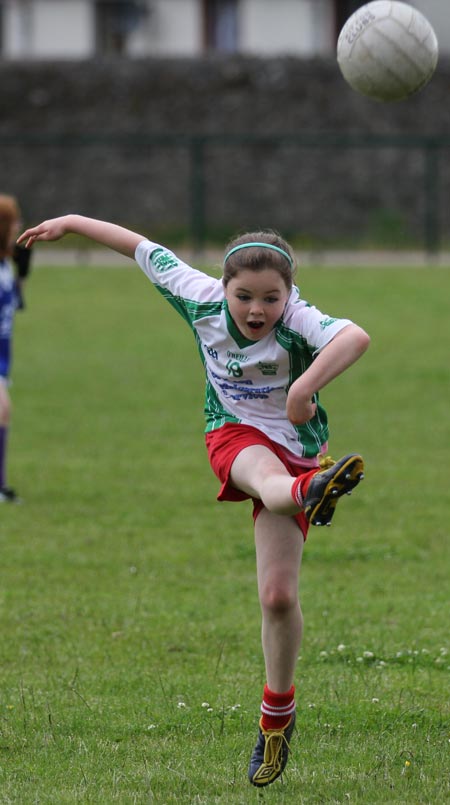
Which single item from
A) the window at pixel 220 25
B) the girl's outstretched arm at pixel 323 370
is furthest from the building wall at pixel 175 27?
the girl's outstretched arm at pixel 323 370

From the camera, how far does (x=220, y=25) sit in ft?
127

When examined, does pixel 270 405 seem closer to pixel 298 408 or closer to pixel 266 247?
pixel 298 408

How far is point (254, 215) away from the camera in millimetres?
29078

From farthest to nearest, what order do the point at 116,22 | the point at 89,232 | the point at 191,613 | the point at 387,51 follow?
the point at 116,22, the point at 191,613, the point at 387,51, the point at 89,232

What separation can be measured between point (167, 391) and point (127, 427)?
214cm

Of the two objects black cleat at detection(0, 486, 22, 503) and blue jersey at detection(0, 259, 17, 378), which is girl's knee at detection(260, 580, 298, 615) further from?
blue jersey at detection(0, 259, 17, 378)

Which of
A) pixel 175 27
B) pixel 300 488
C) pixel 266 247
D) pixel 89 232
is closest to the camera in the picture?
pixel 300 488

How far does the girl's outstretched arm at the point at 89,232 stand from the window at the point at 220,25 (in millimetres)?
34569

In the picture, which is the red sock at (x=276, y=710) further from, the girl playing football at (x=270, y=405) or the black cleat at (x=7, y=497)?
the black cleat at (x=7, y=497)

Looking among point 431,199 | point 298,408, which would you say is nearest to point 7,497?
point 298,408

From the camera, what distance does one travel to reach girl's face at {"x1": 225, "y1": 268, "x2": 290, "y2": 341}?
4547mm

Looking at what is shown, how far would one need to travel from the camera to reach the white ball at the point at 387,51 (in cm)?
540

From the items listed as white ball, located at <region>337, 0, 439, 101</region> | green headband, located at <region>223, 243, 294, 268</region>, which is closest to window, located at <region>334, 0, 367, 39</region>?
white ball, located at <region>337, 0, 439, 101</region>

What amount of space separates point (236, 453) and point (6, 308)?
17.8 ft
